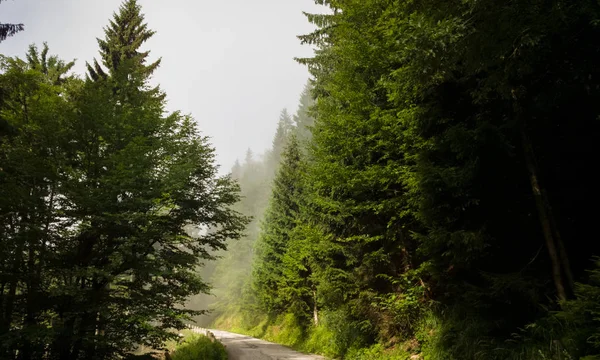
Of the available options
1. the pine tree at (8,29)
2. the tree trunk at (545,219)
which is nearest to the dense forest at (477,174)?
the tree trunk at (545,219)

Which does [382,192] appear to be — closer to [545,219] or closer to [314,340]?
[545,219]

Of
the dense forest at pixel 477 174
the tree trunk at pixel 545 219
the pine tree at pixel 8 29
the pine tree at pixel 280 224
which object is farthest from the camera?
the pine tree at pixel 280 224

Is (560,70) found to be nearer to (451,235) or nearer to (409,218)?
(451,235)

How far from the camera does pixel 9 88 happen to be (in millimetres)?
10984

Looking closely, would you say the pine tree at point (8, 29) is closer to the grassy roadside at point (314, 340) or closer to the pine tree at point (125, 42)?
the pine tree at point (125, 42)

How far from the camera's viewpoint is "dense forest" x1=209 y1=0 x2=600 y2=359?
5.41 meters

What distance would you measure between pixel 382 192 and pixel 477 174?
389 centimetres

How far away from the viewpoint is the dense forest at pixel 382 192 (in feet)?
19.0

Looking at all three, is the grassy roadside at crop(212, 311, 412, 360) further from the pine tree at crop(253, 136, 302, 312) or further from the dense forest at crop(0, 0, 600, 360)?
the pine tree at crop(253, 136, 302, 312)

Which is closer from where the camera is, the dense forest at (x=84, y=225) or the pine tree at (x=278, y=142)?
the dense forest at (x=84, y=225)

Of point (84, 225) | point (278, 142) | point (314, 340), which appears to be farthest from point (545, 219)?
point (278, 142)

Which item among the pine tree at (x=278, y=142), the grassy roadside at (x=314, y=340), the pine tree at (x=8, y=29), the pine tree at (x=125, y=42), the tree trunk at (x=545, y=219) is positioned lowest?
the grassy roadside at (x=314, y=340)

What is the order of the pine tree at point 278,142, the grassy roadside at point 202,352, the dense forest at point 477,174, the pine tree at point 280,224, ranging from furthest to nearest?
1. the pine tree at point 278,142
2. the pine tree at point 280,224
3. the grassy roadside at point 202,352
4. the dense forest at point 477,174

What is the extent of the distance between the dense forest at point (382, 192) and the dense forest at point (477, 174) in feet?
0.15
